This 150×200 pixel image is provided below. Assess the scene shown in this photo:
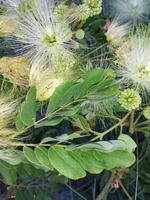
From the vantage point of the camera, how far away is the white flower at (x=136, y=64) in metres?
0.98

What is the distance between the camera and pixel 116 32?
1.02 metres

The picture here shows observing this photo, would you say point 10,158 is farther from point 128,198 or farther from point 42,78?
point 128,198

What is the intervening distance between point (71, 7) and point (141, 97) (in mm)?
227

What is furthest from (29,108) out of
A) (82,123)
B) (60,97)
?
(82,123)

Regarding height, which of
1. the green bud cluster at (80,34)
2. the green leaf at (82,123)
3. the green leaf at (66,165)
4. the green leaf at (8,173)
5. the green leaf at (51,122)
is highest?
the green bud cluster at (80,34)

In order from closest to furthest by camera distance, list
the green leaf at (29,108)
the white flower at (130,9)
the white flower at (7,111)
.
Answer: the green leaf at (29,108) → the white flower at (7,111) → the white flower at (130,9)

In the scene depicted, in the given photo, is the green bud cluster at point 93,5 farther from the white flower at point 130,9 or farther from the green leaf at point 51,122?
the green leaf at point 51,122

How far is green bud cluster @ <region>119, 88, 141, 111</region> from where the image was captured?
94cm

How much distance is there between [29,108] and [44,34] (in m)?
0.20

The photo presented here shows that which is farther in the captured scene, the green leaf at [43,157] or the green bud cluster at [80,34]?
the green bud cluster at [80,34]

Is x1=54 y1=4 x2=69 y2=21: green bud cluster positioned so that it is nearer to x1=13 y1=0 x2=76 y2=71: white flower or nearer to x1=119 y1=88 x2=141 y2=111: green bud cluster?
x1=13 y1=0 x2=76 y2=71: white flower

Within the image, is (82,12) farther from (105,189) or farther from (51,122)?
(105,189)

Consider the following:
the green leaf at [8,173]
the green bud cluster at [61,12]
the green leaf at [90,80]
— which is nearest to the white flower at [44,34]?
the green bud cluster at [61,12]

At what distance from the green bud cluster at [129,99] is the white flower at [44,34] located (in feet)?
0.40
